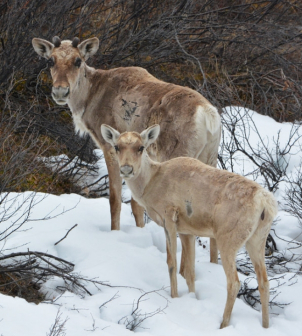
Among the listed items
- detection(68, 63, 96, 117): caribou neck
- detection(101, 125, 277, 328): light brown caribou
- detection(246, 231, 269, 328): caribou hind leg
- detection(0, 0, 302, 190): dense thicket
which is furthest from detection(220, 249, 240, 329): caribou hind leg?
detection(0, 0, 302, 190): dense thicket

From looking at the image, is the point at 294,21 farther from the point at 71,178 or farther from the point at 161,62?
the point at 71,178

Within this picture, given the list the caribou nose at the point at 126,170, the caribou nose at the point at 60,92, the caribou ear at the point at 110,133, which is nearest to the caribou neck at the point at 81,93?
the caribou nose at the point at 60,92

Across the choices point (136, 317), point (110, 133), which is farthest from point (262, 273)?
point (110, 133)

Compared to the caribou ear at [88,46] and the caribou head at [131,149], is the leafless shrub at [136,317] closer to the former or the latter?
the caribou head at [131,149]

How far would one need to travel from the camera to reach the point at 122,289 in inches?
241

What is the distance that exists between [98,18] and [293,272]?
301 inches

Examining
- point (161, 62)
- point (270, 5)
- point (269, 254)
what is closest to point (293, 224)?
point (269, 254)

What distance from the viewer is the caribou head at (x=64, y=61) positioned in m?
7.51

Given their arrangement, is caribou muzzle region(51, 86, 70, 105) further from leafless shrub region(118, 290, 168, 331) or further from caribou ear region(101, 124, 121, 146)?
leafless shrub region(118, 290, 168, 331)

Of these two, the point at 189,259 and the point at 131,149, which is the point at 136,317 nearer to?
the point at 189,259

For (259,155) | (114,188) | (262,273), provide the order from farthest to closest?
(259,155) < (114,188) < (262,273)

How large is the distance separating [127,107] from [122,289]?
9.12 feet

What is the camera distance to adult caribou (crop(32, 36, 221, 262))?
22.8 feet

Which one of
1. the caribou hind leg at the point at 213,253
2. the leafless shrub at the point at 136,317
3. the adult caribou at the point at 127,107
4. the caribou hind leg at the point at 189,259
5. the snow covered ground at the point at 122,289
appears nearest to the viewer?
the snow covered ground at the point at 122,289
